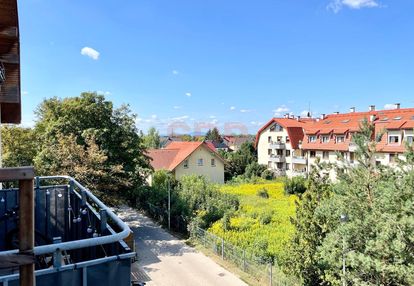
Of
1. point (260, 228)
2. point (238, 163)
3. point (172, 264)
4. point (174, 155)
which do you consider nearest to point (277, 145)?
point (238, 163)

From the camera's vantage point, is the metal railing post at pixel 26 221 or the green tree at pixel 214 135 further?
the green tree at pixel 214 135

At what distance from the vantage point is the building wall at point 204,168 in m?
35.4

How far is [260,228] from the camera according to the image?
19984mm

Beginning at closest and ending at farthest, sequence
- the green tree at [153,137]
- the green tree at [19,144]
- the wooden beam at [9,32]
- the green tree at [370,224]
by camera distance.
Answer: the wooden beam at [9,32] < the green tree at [370,224] < the green tree at [19,144] < the green tree at [153,137]

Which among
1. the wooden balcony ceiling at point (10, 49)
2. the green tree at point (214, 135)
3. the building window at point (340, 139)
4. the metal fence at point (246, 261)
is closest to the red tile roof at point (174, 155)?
the building window at point (340, 139)

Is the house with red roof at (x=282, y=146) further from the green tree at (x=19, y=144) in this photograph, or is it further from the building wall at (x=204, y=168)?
the green tree at (x=19, y=144)

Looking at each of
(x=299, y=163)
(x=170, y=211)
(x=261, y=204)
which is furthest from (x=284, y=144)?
(x=170, y=211)

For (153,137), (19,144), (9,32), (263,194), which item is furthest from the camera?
(153,137)

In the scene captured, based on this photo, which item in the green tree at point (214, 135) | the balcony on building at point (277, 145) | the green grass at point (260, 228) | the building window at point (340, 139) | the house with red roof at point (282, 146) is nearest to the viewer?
the green grass at point (260, 228)

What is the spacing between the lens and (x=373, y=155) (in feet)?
37.6

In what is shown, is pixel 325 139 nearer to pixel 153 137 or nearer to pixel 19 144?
pixel 19 144

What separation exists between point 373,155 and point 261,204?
1655 cm

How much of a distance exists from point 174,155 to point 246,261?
75.4ft

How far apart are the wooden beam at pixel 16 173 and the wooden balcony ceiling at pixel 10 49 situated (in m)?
2.92
